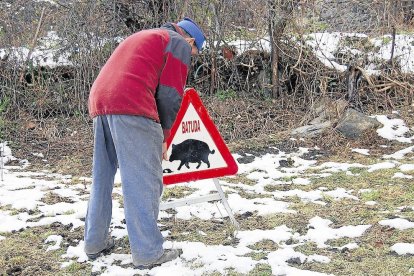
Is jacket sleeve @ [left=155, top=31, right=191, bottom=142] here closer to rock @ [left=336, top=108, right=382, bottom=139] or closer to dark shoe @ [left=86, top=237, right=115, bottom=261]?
dark shoe @ [left=86, top=237, right=115, bottom=261]

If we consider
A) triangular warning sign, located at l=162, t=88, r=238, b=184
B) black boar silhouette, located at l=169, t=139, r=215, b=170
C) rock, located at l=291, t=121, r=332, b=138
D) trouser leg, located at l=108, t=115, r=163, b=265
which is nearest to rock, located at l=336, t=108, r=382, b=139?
rock, located at l=291, t=121, r=332, b=138

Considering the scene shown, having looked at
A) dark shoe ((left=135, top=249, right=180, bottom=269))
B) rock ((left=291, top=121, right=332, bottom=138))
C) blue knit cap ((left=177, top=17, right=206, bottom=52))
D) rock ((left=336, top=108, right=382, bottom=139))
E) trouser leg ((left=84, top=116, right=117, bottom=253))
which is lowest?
rock ((left=291, top=121, right=332, bottom=138))

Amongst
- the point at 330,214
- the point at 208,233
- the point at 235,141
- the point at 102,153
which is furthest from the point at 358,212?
the point at 235,141

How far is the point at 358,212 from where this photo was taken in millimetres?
5219

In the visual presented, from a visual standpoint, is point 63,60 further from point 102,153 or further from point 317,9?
point 102,153

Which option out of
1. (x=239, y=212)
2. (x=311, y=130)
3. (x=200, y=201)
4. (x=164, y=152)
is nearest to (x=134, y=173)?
(x=164, y=152)

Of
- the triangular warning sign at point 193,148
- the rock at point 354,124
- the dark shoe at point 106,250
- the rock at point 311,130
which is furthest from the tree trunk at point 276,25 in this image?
the dark shoe at point 106,250

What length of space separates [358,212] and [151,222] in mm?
2202

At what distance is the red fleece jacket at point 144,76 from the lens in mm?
3777

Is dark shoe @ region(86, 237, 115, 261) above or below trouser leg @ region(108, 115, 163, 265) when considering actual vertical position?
below

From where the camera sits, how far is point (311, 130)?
8.50 m

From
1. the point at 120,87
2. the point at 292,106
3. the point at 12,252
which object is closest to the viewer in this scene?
the point at 120,87

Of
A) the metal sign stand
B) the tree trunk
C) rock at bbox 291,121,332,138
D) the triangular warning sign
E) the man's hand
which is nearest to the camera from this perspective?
the man's hand

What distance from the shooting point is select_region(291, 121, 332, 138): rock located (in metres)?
8.38
